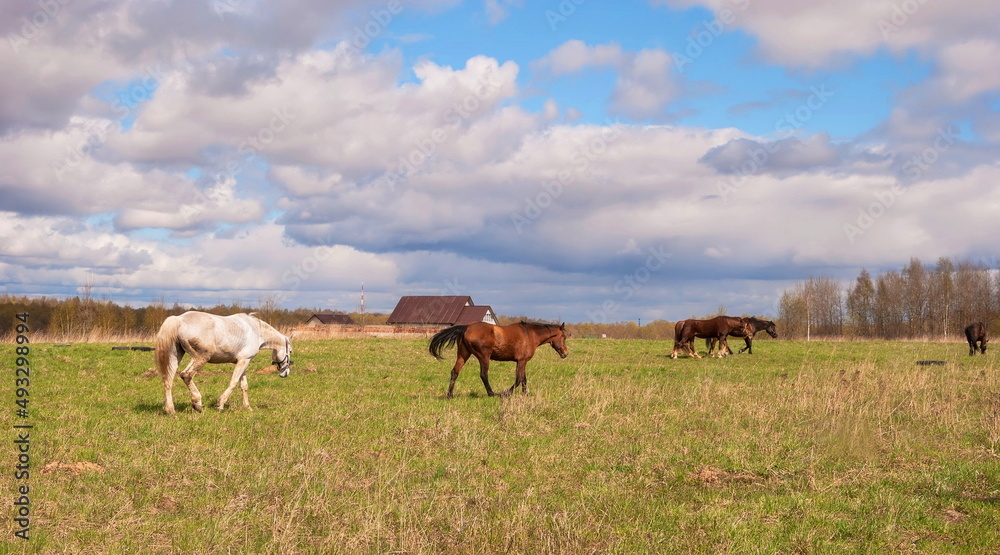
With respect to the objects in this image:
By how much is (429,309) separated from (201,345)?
6035 cm

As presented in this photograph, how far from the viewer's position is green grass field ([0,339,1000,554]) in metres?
6.01

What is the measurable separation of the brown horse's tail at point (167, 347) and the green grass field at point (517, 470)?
89cm

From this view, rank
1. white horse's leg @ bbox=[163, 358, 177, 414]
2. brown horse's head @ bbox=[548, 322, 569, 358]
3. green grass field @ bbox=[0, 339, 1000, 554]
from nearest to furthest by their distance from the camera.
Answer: green grass field @ bbox=[0, 339, 1000, 554], white horse's leg @ bbox=[163, 358, 177, 414], brown horse's head @ bbox=[548, 322, 569, 358]

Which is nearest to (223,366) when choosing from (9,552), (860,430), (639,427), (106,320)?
(639,427)

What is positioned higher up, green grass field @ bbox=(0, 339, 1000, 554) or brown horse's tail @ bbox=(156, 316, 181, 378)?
brown horse's tail @ bbox=(156, 316, 181, 378)

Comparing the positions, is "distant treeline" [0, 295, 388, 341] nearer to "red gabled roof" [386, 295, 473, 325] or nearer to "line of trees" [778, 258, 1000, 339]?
"red gabled roof" [386, 295, 473, 325]

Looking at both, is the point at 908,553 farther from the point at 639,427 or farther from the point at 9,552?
the point at 9,552

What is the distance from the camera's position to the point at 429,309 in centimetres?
7231

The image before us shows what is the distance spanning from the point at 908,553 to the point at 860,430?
5.57 metres

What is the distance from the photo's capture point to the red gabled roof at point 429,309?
71.3 metres

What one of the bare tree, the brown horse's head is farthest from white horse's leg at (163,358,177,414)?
the bare tree

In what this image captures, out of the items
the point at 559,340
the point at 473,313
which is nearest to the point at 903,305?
the point at 473,313

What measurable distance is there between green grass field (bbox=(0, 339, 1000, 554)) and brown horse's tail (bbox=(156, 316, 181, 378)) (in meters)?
0.89

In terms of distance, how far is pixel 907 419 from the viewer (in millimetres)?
12648
